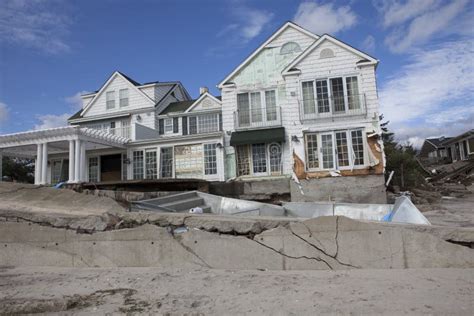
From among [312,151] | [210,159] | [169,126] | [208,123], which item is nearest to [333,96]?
[312,151]

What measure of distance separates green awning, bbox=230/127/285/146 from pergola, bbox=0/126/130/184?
6.99 meters

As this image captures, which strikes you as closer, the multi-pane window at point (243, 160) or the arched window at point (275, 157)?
the arched window at point (275, 157)

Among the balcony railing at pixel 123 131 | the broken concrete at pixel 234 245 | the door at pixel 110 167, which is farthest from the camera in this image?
the balcony railing at pixel 123 131

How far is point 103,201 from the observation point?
6.64 metres

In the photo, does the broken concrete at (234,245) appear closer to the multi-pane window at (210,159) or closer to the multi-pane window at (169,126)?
the multi-pane window at (210,159)

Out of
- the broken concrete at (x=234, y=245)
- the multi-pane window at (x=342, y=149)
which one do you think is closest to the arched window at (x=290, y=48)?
the multi-pane window at (x=342, y=149)

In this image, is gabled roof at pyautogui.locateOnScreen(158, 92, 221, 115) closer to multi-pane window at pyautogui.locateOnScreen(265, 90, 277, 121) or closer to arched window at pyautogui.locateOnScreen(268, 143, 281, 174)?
multi-pane window at pyautogui.locateOnScreen(265, 90, 277, 121)

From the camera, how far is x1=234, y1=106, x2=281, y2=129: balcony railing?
1696 cm

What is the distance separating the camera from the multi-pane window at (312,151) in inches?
616

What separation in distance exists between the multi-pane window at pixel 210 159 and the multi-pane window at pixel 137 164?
417 cm

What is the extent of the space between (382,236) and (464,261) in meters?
1.05

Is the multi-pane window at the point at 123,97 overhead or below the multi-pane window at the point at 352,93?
overhead

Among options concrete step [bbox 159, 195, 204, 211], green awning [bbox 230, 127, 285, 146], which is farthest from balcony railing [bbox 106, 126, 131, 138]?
concrete step [bbox 159, 195, 204, 211]

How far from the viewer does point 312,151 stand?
15844 mm
